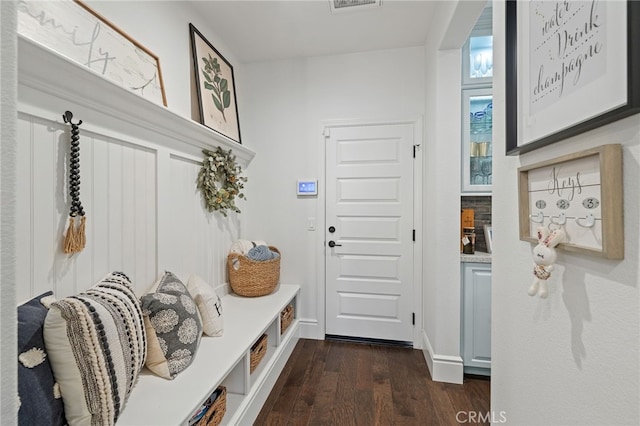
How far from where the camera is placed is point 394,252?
258 cm

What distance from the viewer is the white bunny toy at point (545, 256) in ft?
2.04

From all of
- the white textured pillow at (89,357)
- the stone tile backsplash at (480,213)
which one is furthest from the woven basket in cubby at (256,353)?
the stone tile backsplash at (480,213)

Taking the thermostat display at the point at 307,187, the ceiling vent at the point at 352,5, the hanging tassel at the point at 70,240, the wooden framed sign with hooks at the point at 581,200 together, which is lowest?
the hanging tassel at the point at 70,240

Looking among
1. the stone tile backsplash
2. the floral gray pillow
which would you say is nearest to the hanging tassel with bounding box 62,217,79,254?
the floral gray pillow

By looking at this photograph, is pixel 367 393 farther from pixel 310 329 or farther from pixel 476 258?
pixel 476 258

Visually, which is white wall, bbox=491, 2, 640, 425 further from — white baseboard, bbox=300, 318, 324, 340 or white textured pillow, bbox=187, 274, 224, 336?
white baseboard, bbox=300, 318, 324, 340

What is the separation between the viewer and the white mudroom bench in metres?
1.05

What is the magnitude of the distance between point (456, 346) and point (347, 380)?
86 cm

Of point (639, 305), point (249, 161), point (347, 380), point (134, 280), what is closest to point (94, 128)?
point (134, 280)

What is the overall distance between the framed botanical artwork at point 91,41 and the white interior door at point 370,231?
61.5 inches

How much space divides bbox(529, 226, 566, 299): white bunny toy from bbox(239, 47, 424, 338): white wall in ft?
6.90

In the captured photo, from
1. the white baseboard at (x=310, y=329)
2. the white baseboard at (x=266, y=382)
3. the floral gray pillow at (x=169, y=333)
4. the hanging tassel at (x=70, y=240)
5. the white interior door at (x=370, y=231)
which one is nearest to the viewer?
the hanging tassel at (x=70, y=240)

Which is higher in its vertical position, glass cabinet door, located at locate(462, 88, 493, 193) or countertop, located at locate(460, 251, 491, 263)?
glass cabinet door, located at locate(462, 88, 493, 193)

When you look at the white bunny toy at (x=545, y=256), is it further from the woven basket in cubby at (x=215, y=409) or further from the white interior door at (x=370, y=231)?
the white interior door at (x=370, y=231)
